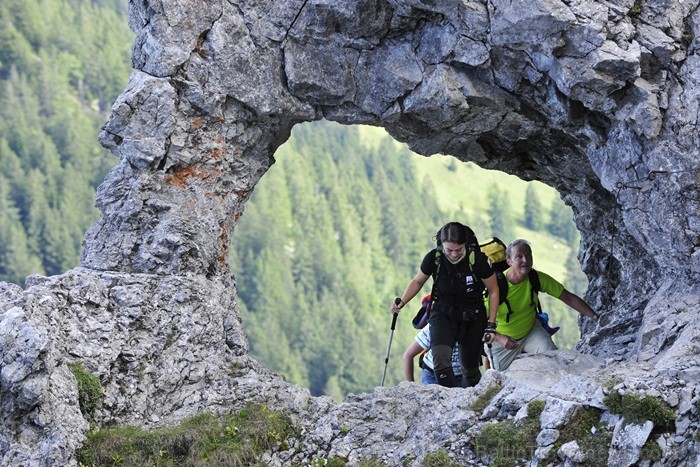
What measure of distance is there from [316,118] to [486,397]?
241 inches

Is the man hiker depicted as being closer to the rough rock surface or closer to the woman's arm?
the rough rock surface

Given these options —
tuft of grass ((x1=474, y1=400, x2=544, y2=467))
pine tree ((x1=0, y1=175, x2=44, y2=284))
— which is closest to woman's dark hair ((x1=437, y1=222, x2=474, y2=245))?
tuft of grass ((x1=474, y1=400, x2=544, y2=467))

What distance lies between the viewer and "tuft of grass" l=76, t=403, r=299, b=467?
12.2 metres

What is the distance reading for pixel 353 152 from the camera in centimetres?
17750

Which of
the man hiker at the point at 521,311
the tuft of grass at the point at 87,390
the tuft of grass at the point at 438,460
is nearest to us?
the tuft of grass at the point at 438,460

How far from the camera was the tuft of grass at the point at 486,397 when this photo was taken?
12.3 meters

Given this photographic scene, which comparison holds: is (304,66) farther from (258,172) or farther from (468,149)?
(468,149)

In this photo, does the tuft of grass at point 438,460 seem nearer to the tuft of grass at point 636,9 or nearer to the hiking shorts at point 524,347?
the hiking shorts at point 524,347

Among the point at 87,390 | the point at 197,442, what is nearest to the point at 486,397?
the point at 197,442

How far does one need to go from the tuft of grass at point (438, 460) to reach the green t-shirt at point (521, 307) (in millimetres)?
4083

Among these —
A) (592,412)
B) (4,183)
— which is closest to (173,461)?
(592,412)

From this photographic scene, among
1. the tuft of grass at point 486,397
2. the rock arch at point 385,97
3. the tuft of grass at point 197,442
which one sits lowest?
the tuft of grass at point 197,442

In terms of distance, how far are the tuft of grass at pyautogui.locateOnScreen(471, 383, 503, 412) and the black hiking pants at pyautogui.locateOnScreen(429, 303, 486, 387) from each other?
1629 millimetres

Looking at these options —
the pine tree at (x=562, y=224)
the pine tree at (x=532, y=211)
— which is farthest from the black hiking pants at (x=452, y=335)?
the pine tree at (x=532, y=211)
